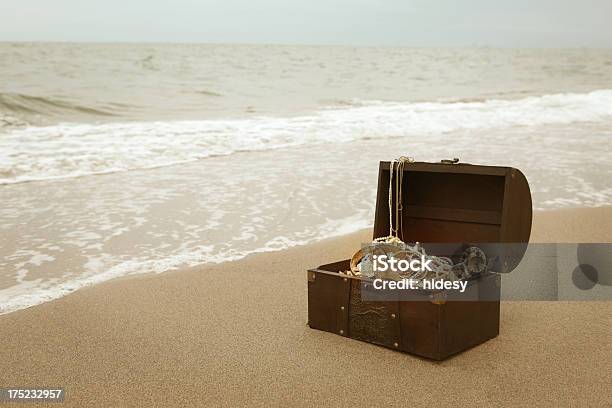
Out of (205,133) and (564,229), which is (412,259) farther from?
(205,133)

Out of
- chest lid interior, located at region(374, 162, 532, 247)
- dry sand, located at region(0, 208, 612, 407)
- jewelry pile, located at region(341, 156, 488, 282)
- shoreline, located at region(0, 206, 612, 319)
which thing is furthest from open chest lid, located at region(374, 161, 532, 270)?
shoreline, located at region(0, 206, 612, 319)

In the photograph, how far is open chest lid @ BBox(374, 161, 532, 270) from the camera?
10.3 feet

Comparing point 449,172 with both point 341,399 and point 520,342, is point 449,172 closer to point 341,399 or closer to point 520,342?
point 520,342

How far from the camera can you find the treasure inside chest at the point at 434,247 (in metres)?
2.94

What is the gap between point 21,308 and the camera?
12.0 feet

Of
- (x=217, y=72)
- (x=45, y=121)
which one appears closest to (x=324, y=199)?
(x=45, y=121)

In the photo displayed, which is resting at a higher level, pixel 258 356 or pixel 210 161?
pixel 210 161

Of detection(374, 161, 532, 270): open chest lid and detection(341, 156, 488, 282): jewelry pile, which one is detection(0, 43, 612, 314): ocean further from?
detection(341, 156, 488, 282): jewelry pile

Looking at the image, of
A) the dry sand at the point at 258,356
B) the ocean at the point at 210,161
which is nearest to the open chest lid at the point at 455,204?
the dry sand at the point at 258,356

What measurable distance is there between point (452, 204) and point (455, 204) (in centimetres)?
2

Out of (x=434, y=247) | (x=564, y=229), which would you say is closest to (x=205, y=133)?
(x=564, y=229)

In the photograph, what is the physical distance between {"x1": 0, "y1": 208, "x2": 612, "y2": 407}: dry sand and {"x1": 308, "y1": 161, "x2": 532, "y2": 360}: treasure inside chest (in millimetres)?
80

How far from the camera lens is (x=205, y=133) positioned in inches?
438

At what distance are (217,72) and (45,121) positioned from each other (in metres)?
14.6
